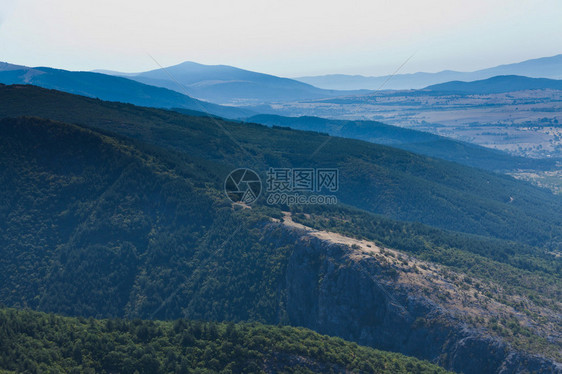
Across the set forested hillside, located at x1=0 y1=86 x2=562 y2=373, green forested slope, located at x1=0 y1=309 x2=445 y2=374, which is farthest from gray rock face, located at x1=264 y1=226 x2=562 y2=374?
green forested slope, located at x1=0 y1=309 x2=445 y2=374

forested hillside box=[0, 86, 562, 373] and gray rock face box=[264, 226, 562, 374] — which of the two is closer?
gray rock face box=[264, 226, 562, 374]

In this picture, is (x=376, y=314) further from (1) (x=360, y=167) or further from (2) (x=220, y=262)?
(1) (x=360, y=167)

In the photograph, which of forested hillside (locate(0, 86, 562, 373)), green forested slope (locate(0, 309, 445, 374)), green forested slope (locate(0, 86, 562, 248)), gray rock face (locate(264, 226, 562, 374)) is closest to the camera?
green forested slope (locate(0, 309, 445, 374))

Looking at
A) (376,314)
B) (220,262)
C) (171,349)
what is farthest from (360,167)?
(171,349)

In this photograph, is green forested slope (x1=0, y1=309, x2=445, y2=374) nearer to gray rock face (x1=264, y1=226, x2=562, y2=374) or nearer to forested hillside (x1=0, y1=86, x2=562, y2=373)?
gray rock face (x1=264, y1=226, x2=562, y2=374)

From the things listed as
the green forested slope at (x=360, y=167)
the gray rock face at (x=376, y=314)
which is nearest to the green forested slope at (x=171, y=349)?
the gray rock face at (x=376, y=314)

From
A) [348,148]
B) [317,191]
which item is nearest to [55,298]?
[317,191]

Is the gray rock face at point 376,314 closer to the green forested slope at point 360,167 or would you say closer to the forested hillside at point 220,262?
the forested hillside at point 220,262

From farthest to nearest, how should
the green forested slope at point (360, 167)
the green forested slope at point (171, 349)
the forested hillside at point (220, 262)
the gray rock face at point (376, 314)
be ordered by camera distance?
the green forested slope at point (360, 167) < the forested hillside at point (220, 262) < the gray rock face at point (376, 314) < the green forested slope at point (171, 349)

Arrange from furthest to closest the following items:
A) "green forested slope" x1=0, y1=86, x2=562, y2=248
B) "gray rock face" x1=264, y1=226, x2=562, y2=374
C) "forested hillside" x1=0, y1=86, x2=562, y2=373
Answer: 1. "green forested slope" x1=0, y1=86, x2=562, y2=248
2. "forested hillside" x1=0, y1=86, x2=562, y2=373
3. "gray rock face" x1=264, y1=226, x2=562, y2=374

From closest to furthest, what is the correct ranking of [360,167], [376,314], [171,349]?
[171,349] → [376,314] → [360,167]
